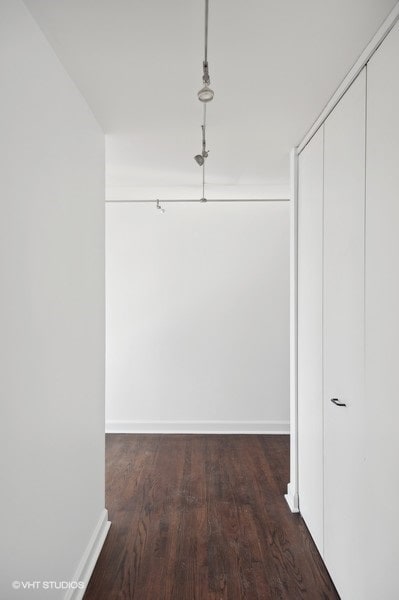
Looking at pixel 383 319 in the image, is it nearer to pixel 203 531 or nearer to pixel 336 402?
pixel 336 402

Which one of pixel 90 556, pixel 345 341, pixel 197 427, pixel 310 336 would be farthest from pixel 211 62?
pixel 197 427

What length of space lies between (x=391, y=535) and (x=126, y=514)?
185cm

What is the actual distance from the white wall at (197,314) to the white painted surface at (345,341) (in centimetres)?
208

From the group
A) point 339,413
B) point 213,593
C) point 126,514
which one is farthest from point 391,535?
point 126,514

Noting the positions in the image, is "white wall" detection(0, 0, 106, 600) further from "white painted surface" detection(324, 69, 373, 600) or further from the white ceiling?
"white painted surface" detection(324, 69, 373, 600)

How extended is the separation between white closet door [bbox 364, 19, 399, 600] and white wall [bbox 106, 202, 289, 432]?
102 inches

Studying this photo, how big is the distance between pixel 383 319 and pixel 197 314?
2.84m

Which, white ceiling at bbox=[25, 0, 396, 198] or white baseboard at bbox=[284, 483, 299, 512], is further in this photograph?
white baseboard at bbox=[284, 483, 299, 512]

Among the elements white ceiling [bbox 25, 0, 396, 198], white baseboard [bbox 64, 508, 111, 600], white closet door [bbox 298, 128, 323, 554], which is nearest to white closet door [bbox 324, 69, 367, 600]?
white closet door [bbox 298, 128, 323, 554]

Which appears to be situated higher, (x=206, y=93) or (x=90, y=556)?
(x=206, y=93)

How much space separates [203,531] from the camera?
2395mm

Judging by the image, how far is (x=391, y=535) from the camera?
1331 mm

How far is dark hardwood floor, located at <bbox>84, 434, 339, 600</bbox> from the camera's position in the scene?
1939 millimetres

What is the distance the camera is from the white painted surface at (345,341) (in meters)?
1.62
